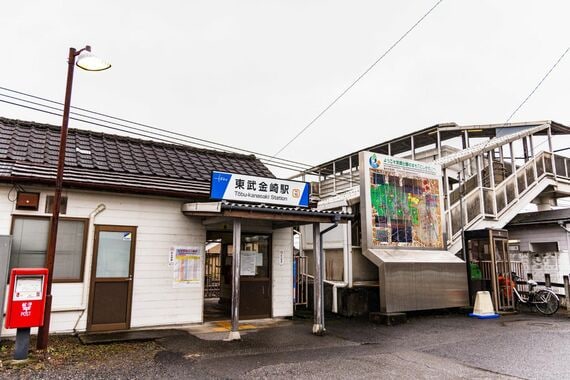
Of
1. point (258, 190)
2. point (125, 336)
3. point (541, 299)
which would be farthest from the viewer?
point (541, 299)

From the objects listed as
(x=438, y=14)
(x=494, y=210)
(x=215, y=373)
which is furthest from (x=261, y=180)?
(x=494, y=210)

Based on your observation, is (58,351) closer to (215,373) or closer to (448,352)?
(215,373)

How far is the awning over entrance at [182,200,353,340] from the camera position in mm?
7816

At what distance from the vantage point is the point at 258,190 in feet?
29.0

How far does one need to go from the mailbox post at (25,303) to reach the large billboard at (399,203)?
7737 mm

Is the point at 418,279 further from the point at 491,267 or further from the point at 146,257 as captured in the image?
the point at 146,257

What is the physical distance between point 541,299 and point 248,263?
8688mm

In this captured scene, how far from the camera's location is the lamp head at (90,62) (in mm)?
6574

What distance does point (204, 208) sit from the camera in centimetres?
830

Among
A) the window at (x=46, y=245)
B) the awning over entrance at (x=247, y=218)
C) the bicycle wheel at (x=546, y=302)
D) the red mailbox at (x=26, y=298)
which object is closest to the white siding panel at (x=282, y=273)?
the awning over entrance at (x=247, y=218)

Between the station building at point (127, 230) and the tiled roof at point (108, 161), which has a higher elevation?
the tiled roof at point (108, 161)

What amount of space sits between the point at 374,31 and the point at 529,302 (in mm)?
9234

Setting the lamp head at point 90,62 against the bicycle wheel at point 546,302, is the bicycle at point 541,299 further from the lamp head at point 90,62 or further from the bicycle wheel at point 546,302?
the lamp head at point 90,62

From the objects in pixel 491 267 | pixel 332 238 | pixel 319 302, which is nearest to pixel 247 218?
pixel 319 302
